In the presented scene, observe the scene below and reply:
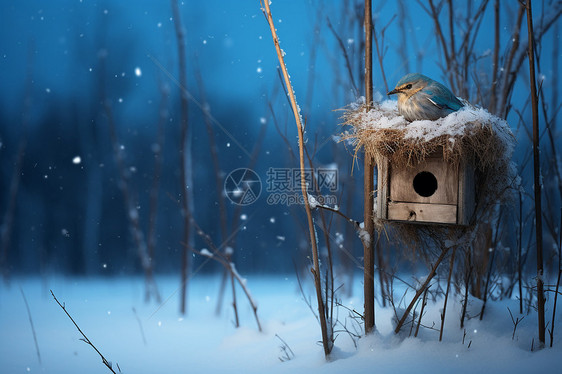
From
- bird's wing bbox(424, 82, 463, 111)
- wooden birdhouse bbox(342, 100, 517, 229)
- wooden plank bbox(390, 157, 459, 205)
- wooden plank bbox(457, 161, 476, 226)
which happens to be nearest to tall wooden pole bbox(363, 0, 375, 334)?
wooden birdhouse bbox(342, 100, 517, 229)

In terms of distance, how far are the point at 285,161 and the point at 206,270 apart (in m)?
2.09

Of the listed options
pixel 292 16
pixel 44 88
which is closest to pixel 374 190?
pixel 292 16

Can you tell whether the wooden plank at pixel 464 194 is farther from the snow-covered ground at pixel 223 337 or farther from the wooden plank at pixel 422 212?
the snow-covered ground at pixel 223 337

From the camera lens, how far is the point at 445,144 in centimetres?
160

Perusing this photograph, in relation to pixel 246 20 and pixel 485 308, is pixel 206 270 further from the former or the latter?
pixel 485 308

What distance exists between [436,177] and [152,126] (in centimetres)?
421

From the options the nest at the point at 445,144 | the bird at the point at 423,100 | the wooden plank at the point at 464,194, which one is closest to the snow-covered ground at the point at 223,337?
the nest at the point at 445,144

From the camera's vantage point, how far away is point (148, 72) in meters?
4.48

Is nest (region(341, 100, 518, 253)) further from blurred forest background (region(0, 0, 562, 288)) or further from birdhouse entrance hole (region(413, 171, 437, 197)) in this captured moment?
blurred forest background (region(0, 0, 562, 288))

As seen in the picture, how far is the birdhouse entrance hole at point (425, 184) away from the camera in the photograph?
1.88 meters

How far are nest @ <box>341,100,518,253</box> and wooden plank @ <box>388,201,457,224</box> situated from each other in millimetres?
143

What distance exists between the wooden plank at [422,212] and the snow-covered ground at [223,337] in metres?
0.60

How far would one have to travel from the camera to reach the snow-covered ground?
1.81 meters

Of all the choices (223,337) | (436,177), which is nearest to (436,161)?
(436,177)
